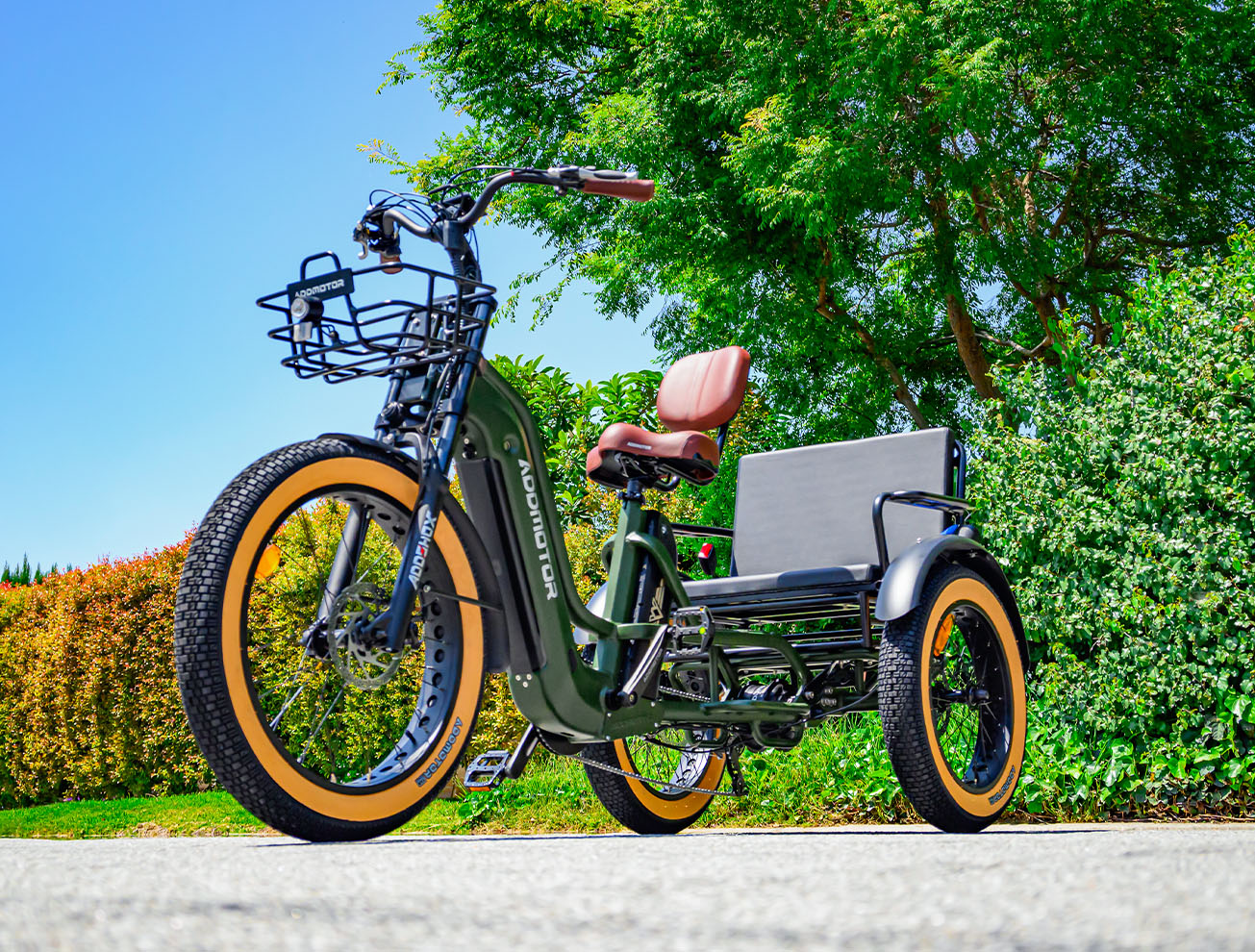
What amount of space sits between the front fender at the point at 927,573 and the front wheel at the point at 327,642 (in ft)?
4.72

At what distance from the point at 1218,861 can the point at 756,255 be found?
1109cm

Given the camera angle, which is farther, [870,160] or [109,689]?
[109,689]

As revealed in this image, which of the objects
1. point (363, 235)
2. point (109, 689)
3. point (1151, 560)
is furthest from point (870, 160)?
point (109, 689)

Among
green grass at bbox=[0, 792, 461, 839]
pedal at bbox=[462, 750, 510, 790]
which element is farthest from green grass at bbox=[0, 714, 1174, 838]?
pedal at bbox=[462, 750, 510, 790]

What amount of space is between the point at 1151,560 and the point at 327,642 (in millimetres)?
4388

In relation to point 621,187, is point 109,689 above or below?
below

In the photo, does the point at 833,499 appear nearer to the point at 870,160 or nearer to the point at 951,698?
the point at 951,698

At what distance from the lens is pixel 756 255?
42.1 feet

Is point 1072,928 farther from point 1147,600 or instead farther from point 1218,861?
point 1147,600

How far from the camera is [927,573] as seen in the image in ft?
12.6

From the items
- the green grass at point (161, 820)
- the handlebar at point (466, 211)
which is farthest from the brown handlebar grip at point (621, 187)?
the green grass at point (161, 820)

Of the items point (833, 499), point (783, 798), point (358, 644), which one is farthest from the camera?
point (783, 798)

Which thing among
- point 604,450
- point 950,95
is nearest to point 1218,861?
point 604,450

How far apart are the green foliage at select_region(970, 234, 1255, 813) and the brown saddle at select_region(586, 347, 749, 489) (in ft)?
8.21
